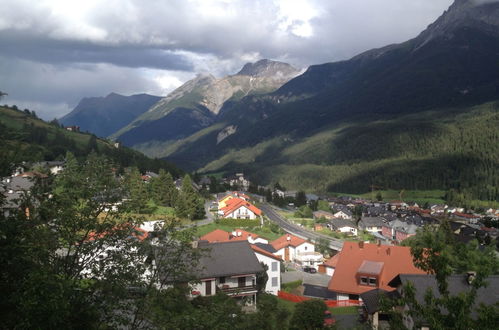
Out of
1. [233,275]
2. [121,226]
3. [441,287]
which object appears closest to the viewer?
[441,287]

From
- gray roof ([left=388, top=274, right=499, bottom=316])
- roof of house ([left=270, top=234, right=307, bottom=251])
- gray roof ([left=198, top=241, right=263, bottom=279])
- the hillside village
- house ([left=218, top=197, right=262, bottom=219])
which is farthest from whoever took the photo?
house ([left=218, top=197, right=262, bottom=219])

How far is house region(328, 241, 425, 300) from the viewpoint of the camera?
4084cm

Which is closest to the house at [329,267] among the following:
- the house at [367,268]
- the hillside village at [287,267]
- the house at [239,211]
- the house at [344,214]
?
the hillside village at [287,267]

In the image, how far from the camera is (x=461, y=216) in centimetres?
14275

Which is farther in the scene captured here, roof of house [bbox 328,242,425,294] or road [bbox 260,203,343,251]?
road [bbox 260,203,343,251]

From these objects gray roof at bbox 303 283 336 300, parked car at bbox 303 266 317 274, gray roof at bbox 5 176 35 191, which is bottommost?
parked car at bbox 303 266 317 274

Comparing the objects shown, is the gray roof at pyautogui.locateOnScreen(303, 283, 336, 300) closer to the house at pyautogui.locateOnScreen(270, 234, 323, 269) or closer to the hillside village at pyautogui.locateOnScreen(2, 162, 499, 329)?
the hillside village at pyautogui.locateOnScreen(2, 162, 499, 329)

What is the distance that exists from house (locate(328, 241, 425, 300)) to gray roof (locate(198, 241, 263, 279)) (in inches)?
312

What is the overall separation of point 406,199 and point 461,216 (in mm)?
53780

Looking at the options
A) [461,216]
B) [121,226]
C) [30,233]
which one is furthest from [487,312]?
[461,216]

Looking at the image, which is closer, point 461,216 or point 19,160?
point 19,160

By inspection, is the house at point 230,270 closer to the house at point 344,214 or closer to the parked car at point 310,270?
the parked car at point 310,270

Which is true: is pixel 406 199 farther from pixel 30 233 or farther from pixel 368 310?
pixel 30 233

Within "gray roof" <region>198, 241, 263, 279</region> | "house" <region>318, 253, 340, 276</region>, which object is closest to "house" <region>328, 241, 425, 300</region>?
"gray roof" <region>198, 241, 263, 279</region>
